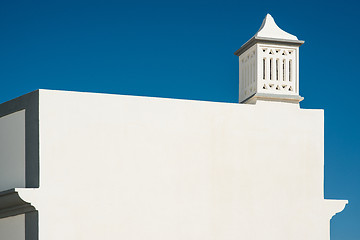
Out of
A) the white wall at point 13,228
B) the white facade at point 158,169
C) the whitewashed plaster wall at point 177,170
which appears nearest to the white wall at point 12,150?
the white facade at point 158,169

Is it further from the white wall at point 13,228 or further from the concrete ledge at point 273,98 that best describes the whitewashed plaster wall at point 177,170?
the white wall at point 13,228

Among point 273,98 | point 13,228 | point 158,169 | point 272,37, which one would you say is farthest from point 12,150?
point 272,37

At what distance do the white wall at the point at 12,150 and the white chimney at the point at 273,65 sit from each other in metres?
3.85

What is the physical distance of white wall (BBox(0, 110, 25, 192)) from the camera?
35.7 feet

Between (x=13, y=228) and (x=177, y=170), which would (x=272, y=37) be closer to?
(x=177, y=170)

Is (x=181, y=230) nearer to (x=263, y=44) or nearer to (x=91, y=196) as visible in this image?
(x=91, y=196)

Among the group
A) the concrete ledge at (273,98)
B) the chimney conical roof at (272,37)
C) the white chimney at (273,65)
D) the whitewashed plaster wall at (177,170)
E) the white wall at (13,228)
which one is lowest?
the white wall at (13,228)

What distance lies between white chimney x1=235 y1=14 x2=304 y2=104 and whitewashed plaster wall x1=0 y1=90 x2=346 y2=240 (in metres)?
0.27

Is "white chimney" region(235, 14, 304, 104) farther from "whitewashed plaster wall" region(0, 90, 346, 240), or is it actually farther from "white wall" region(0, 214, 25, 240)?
"white wall" region(0, 214, 25, 240)

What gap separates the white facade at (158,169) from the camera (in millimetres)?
10477

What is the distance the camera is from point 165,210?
36.2ft

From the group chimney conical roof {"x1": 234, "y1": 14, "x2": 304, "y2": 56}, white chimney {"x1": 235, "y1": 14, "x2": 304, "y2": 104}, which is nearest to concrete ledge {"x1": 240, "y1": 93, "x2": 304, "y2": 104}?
white chimney {"x1": 235, "y1": 14, "x2": 304, "y2": 104}

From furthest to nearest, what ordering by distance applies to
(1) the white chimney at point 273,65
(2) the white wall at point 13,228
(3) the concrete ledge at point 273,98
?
(1) the white chimney at point 273,65
(3) the concrete ledge at point 273,98
(2) the white wall at point 13,228

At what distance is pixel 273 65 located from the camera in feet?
40.7
